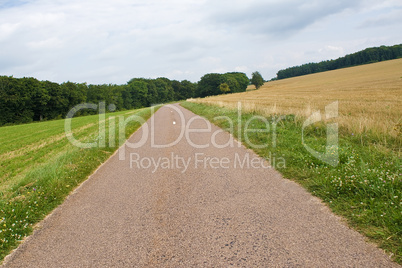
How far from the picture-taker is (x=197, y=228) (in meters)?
3.58

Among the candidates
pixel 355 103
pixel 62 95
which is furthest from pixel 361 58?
pixel 62 95

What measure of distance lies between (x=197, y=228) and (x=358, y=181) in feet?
9.04

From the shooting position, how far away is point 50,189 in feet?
17.7

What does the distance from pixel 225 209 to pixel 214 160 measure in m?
3.11

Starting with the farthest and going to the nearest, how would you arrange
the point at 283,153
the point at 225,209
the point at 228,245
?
the point at 283,153, the point at 225,209, the point at 228,245

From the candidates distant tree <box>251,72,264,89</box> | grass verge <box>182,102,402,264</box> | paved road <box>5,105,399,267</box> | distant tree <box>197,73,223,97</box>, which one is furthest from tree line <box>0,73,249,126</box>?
grass verge <box>182,102,402,264</box>

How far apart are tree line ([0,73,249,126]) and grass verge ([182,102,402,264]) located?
54.2 meters

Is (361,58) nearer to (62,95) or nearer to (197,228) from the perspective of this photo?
(62,95)

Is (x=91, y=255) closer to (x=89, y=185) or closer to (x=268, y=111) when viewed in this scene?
(x=89, y=185)

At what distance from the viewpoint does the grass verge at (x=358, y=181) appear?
3139mm

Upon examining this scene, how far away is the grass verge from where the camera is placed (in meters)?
3.14

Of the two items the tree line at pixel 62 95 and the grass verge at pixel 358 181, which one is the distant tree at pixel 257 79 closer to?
the tree line at pixel 62 95

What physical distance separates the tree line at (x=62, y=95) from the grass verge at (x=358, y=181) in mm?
54206

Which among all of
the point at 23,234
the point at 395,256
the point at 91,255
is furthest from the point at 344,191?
the point at 23,234
